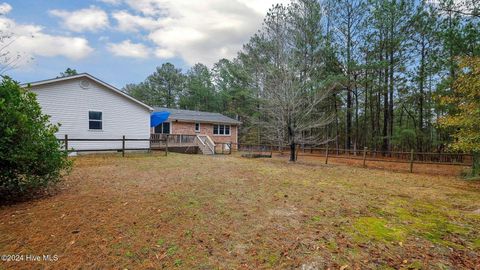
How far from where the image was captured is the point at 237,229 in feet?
12.3

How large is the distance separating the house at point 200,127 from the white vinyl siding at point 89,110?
13.2 feet

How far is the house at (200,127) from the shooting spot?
20.3 m

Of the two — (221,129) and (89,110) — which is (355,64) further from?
(89,110)

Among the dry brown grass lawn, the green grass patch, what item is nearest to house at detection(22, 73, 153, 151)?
the dry brown grass lawn

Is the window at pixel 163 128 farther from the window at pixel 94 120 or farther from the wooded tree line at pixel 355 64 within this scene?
the wooded tree line at pixel 355 64

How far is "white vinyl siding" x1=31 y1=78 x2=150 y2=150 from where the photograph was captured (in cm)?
1227

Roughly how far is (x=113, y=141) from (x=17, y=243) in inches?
484

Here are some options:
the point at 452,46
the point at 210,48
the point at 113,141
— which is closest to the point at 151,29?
the point at 113,141

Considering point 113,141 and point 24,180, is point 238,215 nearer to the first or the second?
point 24,180

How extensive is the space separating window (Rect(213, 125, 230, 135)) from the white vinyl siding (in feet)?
28.3

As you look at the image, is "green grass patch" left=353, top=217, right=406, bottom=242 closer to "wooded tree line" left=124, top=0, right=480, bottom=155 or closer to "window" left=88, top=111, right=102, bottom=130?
"wooded tree line" left=124, top=0, right=480, bottom=155

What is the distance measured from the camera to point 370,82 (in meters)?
18.6

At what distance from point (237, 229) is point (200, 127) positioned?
19238 mm

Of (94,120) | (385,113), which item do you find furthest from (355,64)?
(94,120)
